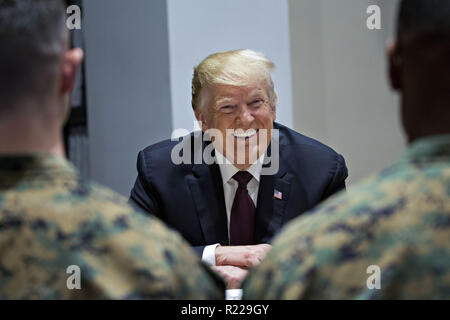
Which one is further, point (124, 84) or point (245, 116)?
→ point (124, 84)

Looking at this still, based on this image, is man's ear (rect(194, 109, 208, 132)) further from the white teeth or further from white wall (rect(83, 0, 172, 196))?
white wall (rect(83, 0, 172, 196))

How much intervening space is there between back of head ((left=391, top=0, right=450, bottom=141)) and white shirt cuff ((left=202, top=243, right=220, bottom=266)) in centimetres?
119

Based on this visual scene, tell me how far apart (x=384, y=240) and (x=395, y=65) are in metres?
0.26

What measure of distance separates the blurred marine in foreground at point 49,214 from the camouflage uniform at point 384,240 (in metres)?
0.17

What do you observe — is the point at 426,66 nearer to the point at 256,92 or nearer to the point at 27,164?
the point at 27,164

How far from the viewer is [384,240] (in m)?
0.80

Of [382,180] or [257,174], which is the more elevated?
[382,180]

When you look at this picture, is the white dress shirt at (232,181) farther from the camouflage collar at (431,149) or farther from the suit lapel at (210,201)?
the camouflage collar at (431,149)

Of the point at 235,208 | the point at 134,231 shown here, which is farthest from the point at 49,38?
the point at 235,208

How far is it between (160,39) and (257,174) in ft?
3.77

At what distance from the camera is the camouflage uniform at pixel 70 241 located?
0.83 m

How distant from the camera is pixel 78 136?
3.59m

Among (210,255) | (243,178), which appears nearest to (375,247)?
(210,255)

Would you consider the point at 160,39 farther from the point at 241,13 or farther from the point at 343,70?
the point at 343,70
